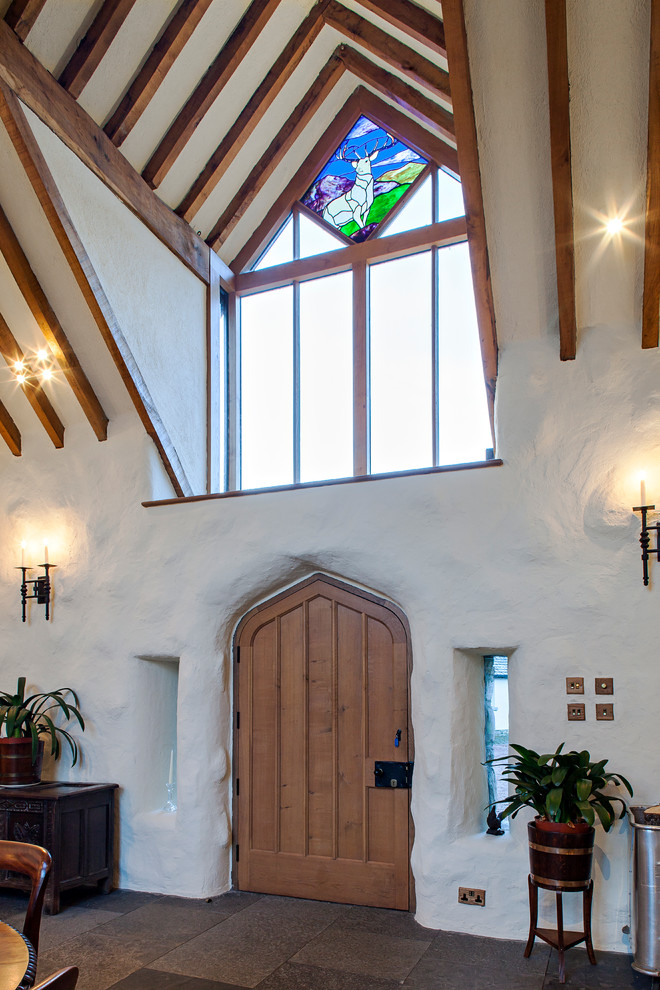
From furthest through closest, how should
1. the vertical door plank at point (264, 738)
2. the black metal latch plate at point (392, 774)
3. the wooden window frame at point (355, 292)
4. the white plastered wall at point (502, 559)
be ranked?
the wooden window frame at point (355, 292)
the vertical door plank at point (264, 738)
the black metal latch plate at point (392, 774)
the white plastered wall at point (502, 559)

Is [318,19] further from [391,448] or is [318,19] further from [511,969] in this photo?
[511,969]

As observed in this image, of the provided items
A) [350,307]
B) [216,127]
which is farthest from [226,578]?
[216,127]

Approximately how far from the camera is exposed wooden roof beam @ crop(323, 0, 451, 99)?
5012mm

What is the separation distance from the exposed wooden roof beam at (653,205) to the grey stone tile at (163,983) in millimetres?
3651

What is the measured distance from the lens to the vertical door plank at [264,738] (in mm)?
4746

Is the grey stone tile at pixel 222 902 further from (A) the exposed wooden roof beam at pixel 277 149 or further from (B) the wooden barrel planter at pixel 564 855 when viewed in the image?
(A) the exposed wooden roof beam at pixel 277 149

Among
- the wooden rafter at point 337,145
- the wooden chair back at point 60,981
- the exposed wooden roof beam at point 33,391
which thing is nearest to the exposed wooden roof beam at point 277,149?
the wooden rafter at point 337,145

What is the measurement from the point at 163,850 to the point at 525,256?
398cm

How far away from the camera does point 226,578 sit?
487 cm

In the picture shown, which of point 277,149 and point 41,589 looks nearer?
point 41,589

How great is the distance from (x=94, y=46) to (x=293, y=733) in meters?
4.21

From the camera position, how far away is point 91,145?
4898mm

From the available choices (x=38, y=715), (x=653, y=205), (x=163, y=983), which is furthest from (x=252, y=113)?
(x=163, y=983)

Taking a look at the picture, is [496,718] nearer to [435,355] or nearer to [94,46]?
[435,355]
